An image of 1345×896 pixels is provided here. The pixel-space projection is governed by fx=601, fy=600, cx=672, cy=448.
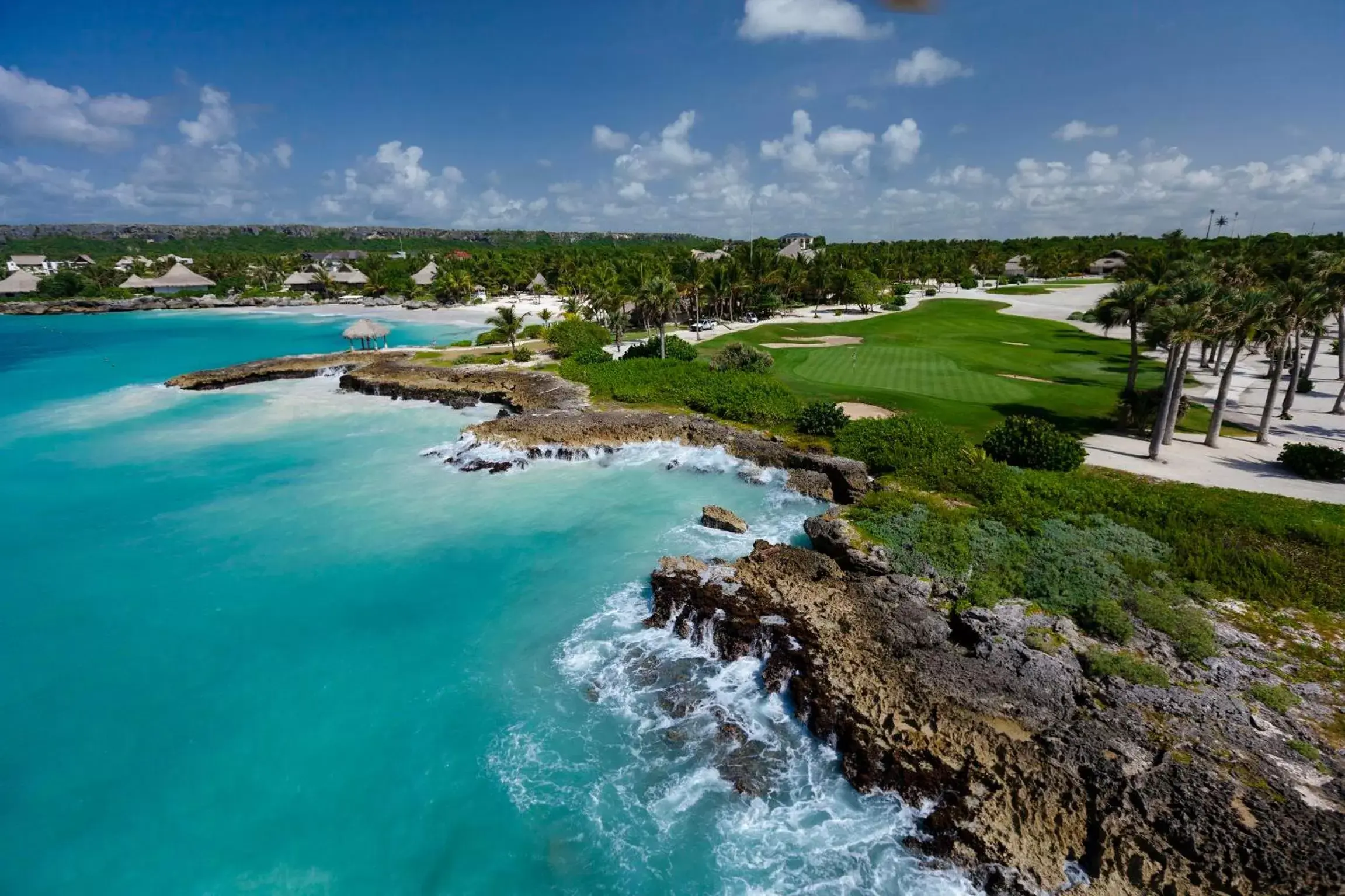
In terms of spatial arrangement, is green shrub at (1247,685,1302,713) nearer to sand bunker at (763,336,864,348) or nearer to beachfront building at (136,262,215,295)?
sand bunker at (763,336,864,348)

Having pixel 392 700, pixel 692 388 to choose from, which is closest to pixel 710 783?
pixel 392 700

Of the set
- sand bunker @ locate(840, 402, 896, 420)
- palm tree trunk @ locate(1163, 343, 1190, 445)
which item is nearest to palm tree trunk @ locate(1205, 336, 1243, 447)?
palm tree trunk @ locate(1163, 343, 1190, 445)

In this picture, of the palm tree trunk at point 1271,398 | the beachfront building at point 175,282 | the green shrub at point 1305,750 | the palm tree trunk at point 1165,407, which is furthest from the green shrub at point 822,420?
the beachfront building at point 175,282

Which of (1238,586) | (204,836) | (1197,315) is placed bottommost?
(204,836)

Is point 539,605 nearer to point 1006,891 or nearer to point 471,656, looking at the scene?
point 471,656

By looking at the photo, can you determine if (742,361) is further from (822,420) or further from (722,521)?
(722,521)

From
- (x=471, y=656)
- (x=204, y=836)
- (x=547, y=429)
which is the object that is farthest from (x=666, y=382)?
(x=204, y=836)

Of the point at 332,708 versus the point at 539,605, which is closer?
the point at 332,708

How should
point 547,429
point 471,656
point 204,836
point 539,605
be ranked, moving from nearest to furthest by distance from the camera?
point 204,836, point 471,656, point 539,605, point 547,429
